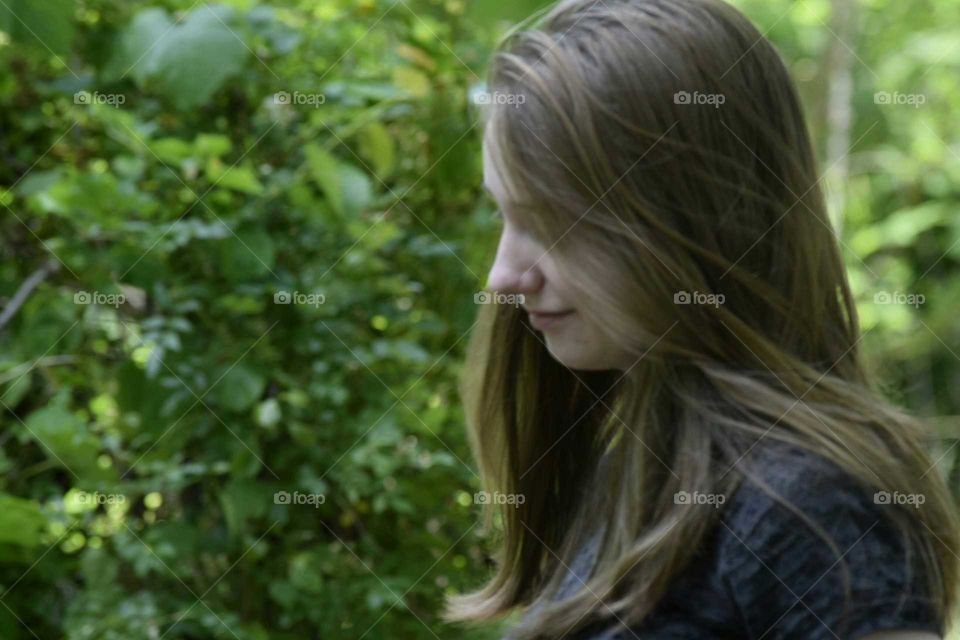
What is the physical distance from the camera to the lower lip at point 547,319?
1.00 meters

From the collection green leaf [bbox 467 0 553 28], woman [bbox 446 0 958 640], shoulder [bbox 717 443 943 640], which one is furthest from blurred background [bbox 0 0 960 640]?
shoulder [bbox 717 443 943 640]

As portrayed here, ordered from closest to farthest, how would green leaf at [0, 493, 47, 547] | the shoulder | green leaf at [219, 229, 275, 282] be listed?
the shoulder
green leaf at [0, 493, 47, 547]
green leaf at [219, 229, 275, 282]

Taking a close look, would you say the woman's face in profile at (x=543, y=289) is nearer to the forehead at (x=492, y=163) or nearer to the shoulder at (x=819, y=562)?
the forehead at (x=492, y=163)

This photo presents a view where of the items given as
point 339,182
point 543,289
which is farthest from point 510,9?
point 543,289

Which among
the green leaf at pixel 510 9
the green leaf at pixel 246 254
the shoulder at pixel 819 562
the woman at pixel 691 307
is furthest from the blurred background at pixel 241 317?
the shoulder at pixel 819 562

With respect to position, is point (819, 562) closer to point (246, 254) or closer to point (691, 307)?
point (691, 307)

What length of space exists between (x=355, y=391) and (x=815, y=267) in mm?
1198

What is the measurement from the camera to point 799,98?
1035mm

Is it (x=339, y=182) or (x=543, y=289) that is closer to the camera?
(x=543, y=289)

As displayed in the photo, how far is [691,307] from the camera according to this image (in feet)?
3.13

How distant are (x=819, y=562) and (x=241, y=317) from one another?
1365mm

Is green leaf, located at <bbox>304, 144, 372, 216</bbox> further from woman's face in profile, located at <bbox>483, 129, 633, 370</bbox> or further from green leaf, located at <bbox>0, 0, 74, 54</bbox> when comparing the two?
woman's face in profile, located at <bbox>483, 129, 633, 370</bbox>

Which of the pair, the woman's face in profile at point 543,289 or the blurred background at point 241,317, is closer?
the woman's face in profile at point 543,289

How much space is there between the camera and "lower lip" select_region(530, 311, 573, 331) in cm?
100
